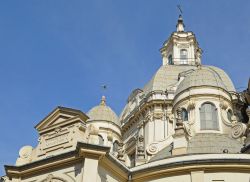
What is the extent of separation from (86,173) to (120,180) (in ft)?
10.5

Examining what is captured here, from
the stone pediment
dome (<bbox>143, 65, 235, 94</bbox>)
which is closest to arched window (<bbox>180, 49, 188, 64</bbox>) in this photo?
dome (<bbox>143, 65, 235, 94</bbox>)

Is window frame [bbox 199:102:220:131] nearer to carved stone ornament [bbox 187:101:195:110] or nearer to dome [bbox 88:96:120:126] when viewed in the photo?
carved stone ornament [bbox 187:101:195:110]

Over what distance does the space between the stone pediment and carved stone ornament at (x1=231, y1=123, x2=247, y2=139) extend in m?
11.5

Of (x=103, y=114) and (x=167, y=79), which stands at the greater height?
(x=167, y=79)

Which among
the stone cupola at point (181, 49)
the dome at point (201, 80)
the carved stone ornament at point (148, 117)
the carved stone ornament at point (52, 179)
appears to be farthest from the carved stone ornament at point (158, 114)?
the carved stone ornament at point (52, 179)

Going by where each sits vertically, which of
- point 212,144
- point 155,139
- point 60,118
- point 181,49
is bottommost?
point 60,118

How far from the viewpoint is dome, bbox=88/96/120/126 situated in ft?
133

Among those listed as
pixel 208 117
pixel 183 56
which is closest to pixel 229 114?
pixel 208 117

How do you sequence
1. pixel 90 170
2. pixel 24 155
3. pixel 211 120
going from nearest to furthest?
pixel 90 170 → pixel 24 155 → pixel 211 120

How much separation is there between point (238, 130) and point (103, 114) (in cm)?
1453

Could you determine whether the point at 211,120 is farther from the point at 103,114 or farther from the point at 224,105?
the point at 103,114

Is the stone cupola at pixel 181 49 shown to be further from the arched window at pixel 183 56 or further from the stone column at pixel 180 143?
the stone column at pixel 180 143

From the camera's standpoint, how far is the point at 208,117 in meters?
31.6

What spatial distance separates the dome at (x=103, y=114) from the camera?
40531mm
